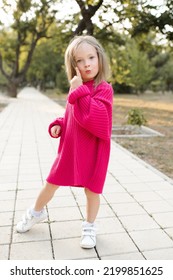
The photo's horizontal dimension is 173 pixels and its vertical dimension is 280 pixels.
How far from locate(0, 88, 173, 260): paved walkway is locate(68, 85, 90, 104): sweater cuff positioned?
51.0 inches

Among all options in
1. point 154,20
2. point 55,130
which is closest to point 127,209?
point 55,130

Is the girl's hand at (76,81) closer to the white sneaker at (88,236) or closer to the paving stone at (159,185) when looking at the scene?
the white sneaker at (88,236)

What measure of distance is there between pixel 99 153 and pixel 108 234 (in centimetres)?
92

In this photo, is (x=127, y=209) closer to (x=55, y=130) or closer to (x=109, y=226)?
(x=109, y=226)

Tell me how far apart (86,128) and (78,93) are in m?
0.27

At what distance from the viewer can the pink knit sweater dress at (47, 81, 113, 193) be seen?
8.54 feet

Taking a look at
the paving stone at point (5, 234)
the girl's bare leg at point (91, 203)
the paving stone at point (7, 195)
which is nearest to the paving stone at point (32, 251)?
the paving stone at point (5, 234)

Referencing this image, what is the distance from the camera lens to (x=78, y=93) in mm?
2588

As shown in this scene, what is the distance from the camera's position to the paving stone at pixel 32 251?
2814 mm

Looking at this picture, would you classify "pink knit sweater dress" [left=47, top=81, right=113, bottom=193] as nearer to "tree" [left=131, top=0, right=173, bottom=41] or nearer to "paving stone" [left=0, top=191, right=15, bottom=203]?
"paving stone" [left=0, top=191, right=15, bottom=203]

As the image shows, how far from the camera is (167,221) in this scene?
355 cm

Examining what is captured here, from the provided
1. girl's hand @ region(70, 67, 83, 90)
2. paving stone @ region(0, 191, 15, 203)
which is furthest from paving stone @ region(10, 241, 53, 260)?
girl's hand @ region(70, 67, 83, 90)

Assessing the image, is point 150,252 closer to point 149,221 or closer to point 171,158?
point 149,221
